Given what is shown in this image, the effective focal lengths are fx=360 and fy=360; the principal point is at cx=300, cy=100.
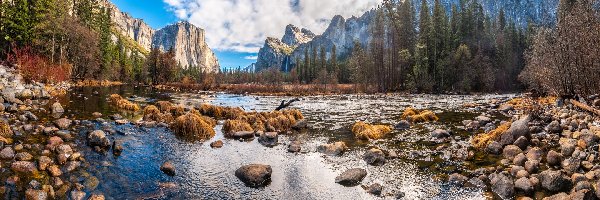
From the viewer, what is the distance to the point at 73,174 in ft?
32.2

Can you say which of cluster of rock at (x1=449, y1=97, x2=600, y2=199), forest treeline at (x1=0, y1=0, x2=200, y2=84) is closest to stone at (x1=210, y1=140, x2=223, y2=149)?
Result: cluster of rock at (x1=449, y1=97, x2=600, y2=199)

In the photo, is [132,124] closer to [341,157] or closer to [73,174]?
[73,174]

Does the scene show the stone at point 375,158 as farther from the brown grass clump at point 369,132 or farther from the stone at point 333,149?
the brown grass clump at point 369,132

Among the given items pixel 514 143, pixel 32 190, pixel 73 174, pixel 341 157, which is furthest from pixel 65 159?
pixel 514 143

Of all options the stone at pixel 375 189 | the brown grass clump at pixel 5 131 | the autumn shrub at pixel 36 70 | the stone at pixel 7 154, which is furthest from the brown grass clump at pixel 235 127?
the autumn shrub at pixel 36 70

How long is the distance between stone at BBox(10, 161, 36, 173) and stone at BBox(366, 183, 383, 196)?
29.7 ft

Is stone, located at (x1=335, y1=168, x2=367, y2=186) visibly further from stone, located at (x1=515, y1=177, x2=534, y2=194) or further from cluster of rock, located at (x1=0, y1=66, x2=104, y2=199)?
cluster of rock, located at (x1=0, y1=66, x2=104, y2=199)

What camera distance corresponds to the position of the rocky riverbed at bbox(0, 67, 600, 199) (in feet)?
30.8

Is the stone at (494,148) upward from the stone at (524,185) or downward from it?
upward

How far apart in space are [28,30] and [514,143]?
5831 centimetres

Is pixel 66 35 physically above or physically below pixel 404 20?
below

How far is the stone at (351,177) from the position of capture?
1073 cm

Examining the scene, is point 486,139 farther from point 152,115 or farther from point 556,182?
point 152,115

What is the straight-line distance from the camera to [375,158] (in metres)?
12.8
